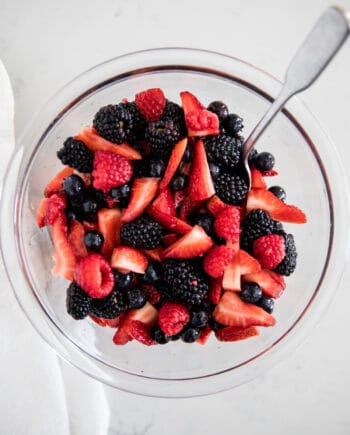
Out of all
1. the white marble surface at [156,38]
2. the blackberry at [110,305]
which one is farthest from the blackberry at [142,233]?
the white marble surface at [156,38]

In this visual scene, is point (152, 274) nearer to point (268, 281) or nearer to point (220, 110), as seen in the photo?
point (268, 281)

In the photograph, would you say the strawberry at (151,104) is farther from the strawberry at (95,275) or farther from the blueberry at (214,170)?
the strawberry at (95,275)

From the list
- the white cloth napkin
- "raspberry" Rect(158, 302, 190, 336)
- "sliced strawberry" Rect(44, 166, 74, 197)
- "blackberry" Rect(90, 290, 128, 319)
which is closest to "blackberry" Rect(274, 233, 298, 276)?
"raspberry" Rect(158, 302, 190, 336)

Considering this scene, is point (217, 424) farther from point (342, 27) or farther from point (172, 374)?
point (342, 27)

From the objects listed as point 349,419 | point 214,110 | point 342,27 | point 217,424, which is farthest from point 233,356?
point 342,27

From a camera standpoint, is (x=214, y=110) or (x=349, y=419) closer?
(x=214, y=110)

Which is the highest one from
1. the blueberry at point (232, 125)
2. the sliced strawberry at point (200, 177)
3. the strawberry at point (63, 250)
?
the blueberry at point (232, 125)

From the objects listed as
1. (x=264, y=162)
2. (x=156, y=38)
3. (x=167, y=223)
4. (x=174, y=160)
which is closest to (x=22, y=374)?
(x=167, y=223)
